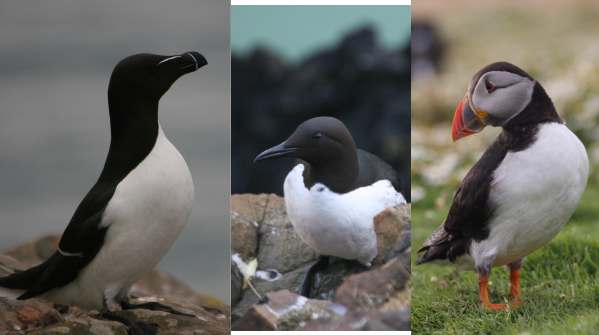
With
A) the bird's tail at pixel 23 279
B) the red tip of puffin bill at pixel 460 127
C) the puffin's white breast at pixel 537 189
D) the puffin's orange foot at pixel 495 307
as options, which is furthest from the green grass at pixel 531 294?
the bird's tail at pixel 23 279

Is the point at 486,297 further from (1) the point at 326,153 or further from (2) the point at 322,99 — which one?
(2) the point at 322,99

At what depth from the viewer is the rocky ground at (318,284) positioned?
396 cm

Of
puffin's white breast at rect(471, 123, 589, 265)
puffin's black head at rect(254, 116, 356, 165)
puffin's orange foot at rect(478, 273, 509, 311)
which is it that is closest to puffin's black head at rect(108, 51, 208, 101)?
puffin's black head at rect(254, 116, 356, 165)

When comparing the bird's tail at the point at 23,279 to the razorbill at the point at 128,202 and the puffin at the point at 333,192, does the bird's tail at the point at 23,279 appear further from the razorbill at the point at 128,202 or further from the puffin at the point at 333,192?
the puffin at the point at 333,192

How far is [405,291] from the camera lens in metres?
3.96

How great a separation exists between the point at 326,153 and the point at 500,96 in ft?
2.54

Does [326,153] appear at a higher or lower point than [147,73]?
lower

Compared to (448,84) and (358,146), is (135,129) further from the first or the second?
(448,84)

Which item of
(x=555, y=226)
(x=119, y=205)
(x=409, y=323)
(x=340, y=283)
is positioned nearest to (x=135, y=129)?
(x=119, y=205)

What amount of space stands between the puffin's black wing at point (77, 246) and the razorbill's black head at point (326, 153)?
80 centimetres

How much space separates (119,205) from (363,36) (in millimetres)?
1428

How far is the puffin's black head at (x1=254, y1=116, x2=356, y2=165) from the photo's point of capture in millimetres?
3932

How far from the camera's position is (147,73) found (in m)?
3.54

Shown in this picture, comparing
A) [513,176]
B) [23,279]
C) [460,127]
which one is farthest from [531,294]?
[23,279]
